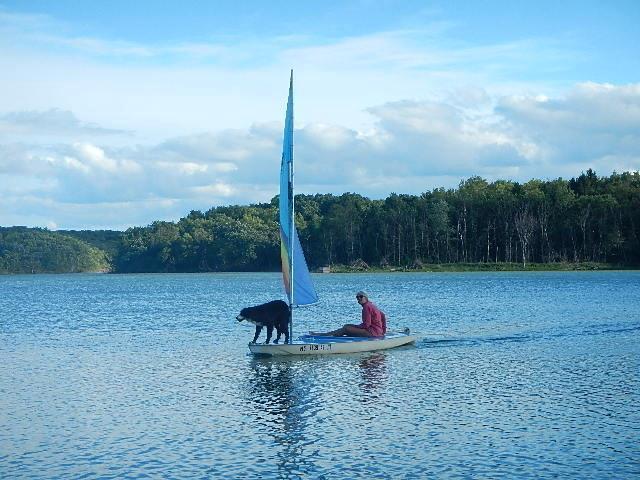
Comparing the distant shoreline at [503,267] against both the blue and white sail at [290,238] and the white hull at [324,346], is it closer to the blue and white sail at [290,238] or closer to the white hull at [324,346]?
the white hull at [324,346]

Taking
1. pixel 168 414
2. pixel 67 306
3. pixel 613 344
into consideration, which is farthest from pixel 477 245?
pixel 168 414

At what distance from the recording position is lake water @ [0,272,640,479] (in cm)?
1599

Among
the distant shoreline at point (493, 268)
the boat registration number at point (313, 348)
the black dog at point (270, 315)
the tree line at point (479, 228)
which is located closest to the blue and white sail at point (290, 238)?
the black dog at point (270, 315)

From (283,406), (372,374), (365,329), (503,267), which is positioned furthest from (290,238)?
(503,267)

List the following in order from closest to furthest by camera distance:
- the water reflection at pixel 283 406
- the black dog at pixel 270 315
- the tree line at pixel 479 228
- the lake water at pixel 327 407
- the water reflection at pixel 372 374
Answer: the lake water at pixel 327 407 → the water reflection at pixel 283 406 → the water reflection at pixel 372 374 → the black dog at pixel 270 315 → the tree line at pixel 479 228

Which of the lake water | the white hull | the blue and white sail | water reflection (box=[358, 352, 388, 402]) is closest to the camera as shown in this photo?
the lake water

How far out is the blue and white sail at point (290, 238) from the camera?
3050cm

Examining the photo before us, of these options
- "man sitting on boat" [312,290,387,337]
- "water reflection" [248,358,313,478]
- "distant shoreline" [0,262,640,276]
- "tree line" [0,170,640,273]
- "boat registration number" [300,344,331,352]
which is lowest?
"water reflection" [248,358,313,478]

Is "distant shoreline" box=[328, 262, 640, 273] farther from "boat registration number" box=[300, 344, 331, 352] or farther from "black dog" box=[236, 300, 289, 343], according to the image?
"black dog" box=[236, 300, 289, 343]

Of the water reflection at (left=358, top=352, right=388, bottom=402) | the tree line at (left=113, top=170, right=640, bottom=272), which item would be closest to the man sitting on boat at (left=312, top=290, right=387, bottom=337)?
the water reflection at (left=358, top=352, right=388, bottom=402)

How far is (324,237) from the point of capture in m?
159

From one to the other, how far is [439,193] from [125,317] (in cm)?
9870

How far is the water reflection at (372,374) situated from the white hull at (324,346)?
0.53 metres

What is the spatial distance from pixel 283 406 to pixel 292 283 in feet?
32.5
